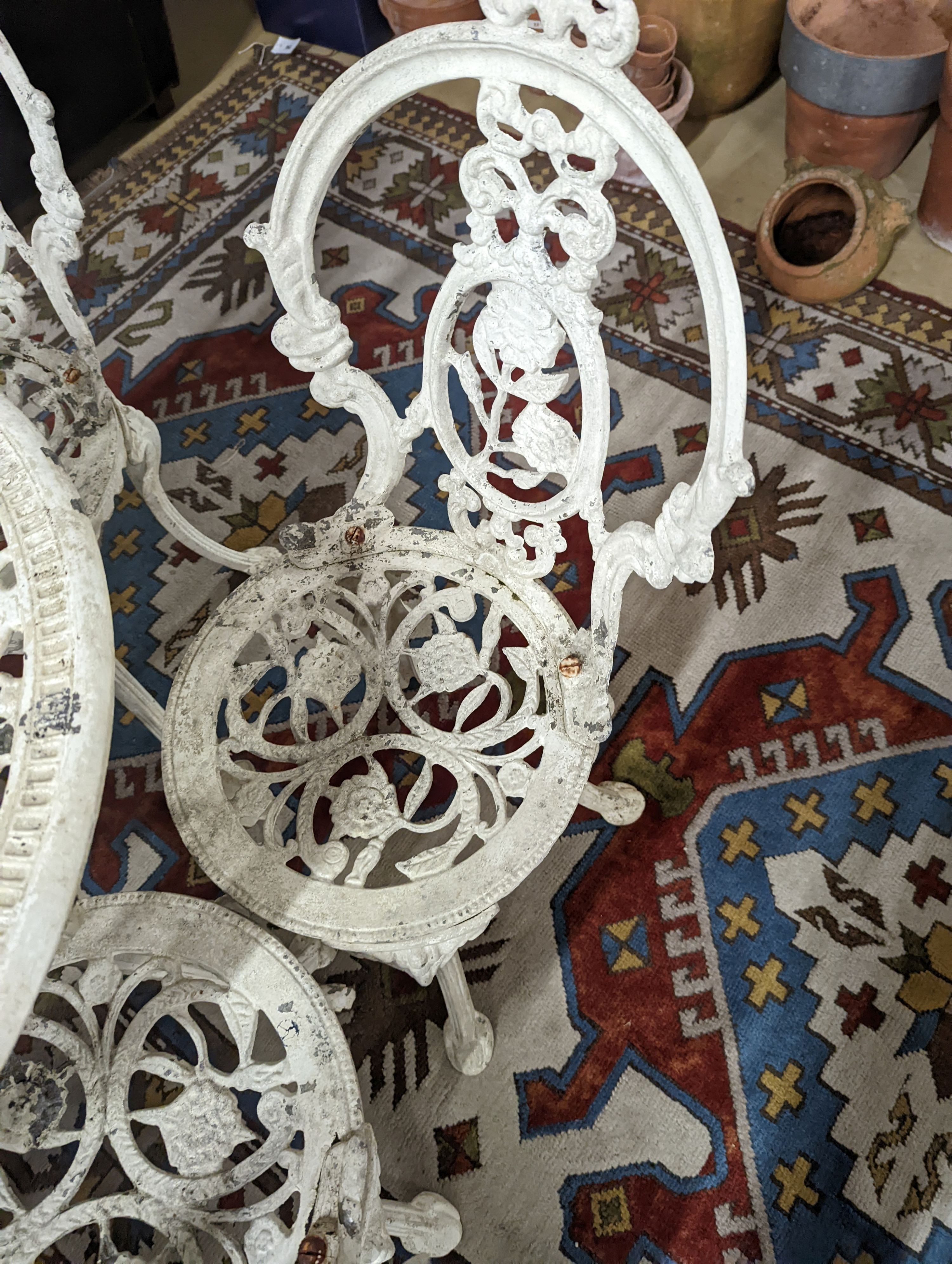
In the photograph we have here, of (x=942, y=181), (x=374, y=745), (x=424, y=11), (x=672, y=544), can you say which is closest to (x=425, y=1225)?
(x=374, y=745)

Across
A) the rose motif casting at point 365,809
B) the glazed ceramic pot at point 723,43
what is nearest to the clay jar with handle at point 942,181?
the glazed ceramic pot at point 723,43

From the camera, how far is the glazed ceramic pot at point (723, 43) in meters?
2.62

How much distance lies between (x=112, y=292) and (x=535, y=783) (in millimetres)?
2112

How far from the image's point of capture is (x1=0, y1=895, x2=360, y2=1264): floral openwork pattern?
1.16 metres

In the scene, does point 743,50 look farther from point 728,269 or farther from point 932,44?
point 728,269

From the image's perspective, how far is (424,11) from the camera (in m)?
2.80

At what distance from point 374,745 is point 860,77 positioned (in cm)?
207

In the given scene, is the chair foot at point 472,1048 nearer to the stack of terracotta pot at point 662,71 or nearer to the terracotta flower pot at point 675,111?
the terracotta flower pot at point 675,111

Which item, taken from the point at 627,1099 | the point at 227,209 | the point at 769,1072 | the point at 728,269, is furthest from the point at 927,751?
the point at 227,209

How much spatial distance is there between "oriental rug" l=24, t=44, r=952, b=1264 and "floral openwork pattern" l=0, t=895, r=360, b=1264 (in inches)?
20.2

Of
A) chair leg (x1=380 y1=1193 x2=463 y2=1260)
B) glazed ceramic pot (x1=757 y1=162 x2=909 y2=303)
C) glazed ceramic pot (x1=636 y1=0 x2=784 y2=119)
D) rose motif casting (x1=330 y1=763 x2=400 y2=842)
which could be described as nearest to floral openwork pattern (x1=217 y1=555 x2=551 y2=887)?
rose motif casting (x1=330 y1=763 x2=400 y2=842)

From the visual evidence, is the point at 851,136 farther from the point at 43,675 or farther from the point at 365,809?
the point at 43,675

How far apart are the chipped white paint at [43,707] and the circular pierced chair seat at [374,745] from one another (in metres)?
0.41

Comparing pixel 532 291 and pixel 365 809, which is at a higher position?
pixel 532 291
